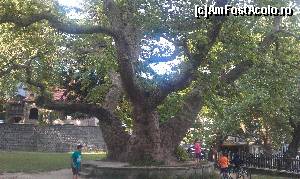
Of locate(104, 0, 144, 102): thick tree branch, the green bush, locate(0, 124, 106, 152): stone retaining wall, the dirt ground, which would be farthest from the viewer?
locate(0, 124, 106, 152): stone retaining wall

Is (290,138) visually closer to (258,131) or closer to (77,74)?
(258,131)

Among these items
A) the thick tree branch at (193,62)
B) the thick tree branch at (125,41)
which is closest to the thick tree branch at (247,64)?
the thick tree branch at (193,62)

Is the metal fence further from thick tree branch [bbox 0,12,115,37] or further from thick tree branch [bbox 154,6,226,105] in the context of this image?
thick tree branch [bbox 0,12,115,37]

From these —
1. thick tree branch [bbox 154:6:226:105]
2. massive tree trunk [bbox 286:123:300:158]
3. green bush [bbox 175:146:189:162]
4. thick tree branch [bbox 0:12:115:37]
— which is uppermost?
thick tree branch [bbox 0:12:115:37]

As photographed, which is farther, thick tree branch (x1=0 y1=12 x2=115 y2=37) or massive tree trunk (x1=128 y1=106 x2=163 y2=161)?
massive tree trunk (x1=128 y1=106 x2=163 y2=161)

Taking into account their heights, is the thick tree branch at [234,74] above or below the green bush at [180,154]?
above

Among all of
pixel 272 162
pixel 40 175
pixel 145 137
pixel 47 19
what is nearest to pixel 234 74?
pixel 145 137

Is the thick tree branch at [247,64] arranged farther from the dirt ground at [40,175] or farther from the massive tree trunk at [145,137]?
the dirt ground at [40,175]

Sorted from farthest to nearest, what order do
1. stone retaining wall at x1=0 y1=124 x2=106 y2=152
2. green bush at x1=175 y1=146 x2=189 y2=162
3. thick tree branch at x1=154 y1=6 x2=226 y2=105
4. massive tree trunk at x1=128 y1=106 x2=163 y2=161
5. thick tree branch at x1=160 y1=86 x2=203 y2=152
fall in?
1. stone retaining wall at x1=0 y1=124 x2=106 y2=152
2. green bush at x1=175 y1=146 x2=189 y2=162
3. thick tree branch at x1=160 y1=86 x2=203 y2=152
4. massive tree trunk at x1=128 y1=106 x2=163 y2=161
5. thick tree branch at x1=154 y1=6 x2=226 y2=105

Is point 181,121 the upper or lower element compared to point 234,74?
lower

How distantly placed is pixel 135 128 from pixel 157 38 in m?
5.53

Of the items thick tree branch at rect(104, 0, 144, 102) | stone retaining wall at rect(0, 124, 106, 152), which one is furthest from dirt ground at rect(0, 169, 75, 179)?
stone retaining wall at rect(0, 124, 106, 152)

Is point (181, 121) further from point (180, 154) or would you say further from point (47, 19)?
point (47, 19)

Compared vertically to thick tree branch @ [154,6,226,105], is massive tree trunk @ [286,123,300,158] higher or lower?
lower
